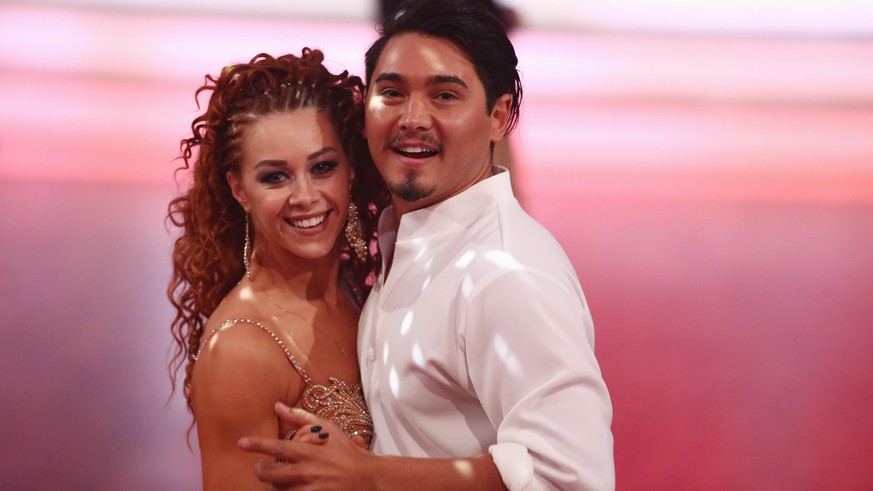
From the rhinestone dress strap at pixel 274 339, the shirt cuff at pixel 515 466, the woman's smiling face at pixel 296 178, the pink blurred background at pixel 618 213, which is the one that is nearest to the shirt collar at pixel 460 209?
the woman's smiling face at pixel 296 178

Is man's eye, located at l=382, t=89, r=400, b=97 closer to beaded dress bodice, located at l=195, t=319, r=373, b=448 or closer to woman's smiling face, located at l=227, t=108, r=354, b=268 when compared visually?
woman's smiling face, located at l=227, t=108, r=354, b=268

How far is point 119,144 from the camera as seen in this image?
3387mm

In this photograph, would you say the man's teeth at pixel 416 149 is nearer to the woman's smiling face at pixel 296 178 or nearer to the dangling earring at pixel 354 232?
the woman's smiling face at pixel 296 178

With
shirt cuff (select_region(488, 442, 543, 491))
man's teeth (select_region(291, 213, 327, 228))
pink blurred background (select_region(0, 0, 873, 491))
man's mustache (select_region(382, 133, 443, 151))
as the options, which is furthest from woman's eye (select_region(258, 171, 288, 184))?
pink blurred background (select_region(0, 0, 873, 491))

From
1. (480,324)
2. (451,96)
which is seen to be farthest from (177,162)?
(480,324)

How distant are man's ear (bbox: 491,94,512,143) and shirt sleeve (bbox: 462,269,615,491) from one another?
1.61 feet

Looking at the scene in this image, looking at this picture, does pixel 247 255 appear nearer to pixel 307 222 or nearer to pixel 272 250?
pixel 272 250

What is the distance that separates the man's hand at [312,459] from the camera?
1.59 meters

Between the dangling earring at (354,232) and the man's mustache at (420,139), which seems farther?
the dangling earring at (354,232)

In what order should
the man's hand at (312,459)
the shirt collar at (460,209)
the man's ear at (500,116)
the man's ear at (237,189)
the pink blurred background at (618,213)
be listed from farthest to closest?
the pink blurred background at (618,213) → the man's ear at (237,189) → the man's ear at (500,116) → the shirt collar at (460,209) → the man's hand at (312,459)

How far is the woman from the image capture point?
2.02 metres

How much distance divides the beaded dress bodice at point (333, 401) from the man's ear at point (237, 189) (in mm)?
305

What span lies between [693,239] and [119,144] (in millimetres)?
2044

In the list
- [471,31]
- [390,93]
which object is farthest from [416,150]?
[471,31]
